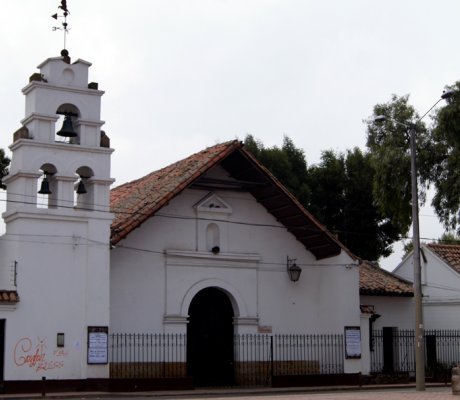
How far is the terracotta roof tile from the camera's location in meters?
24.0

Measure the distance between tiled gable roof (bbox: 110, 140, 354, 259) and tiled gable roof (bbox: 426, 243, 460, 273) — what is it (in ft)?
27.9

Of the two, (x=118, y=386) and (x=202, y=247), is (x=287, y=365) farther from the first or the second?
(x=118, y=386)

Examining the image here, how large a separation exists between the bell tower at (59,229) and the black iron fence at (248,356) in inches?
70.5

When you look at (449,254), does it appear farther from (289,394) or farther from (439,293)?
(289,394)

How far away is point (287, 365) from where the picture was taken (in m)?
30.1

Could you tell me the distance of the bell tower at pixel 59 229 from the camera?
80.5ft

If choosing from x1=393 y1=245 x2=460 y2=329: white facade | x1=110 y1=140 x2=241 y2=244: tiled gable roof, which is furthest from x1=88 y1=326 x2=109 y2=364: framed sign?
x1=393 y1=245 x2=460 y2=329: white facade

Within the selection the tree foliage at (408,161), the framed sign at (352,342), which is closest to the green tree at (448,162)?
the tree foliage at (408,161)

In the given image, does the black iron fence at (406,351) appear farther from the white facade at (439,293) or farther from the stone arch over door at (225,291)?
the stone arch over door at (225,291)

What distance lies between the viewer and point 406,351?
33438 mm

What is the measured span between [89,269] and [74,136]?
3.92m

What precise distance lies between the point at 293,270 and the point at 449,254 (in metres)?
10.4

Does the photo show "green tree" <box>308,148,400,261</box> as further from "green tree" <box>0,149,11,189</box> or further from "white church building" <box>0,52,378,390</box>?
"green tree" <box>0,149,11,189</box>

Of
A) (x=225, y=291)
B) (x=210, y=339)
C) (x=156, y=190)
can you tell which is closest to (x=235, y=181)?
(x=156, y=190)
